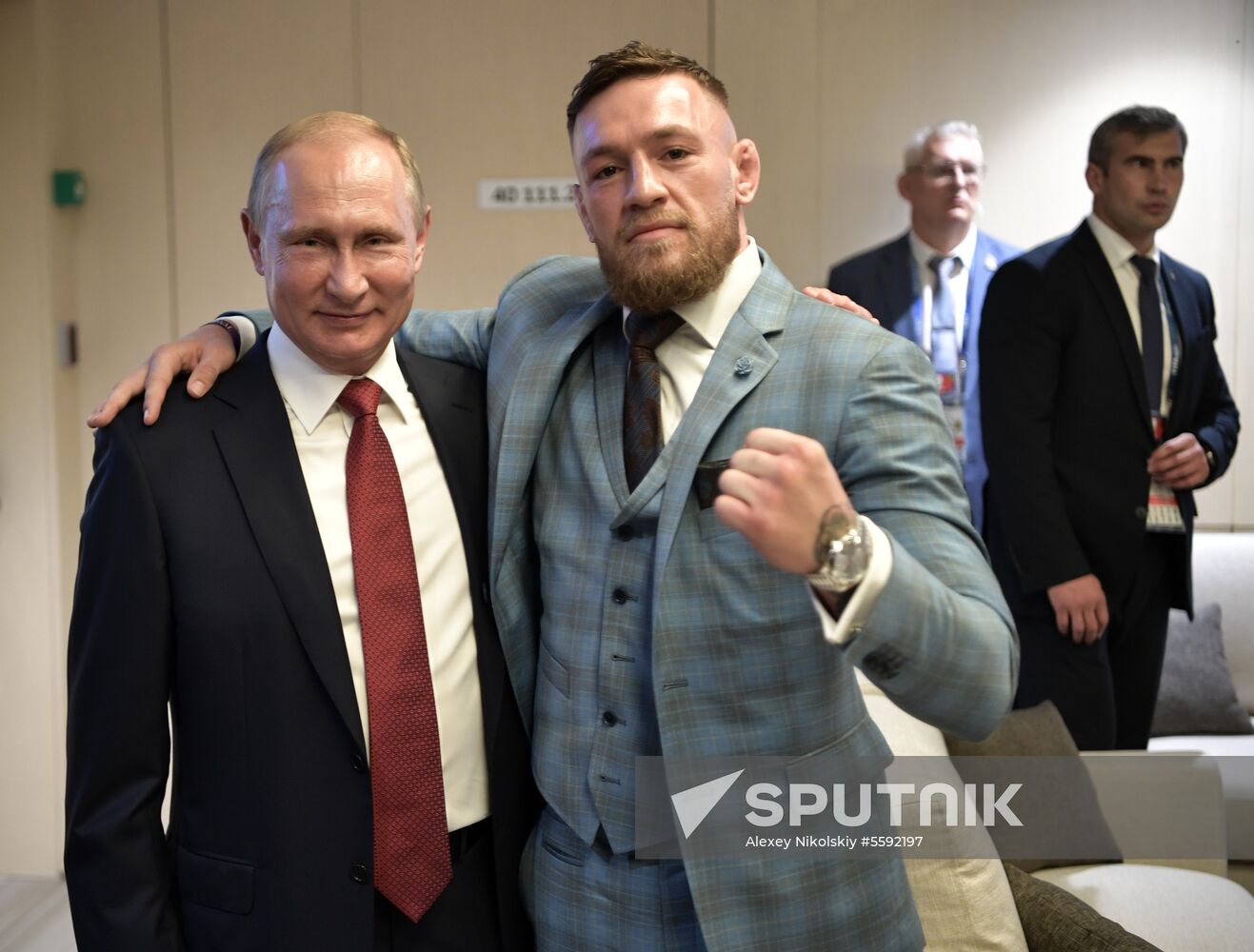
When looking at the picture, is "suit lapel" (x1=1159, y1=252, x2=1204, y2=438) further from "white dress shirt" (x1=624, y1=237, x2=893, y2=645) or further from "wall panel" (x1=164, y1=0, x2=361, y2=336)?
"wall panel" (x1=164, y1=0, x2=361, y2=336)

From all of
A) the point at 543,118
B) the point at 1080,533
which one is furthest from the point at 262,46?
the point at 1080,533

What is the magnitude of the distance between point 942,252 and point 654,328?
2.77 m

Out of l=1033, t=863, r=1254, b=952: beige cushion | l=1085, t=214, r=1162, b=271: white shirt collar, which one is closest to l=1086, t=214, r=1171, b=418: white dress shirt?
l=1085, t=214, r=1162, b=271: white shirt collar

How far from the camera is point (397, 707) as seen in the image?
5.26 ft

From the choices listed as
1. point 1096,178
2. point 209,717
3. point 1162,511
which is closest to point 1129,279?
point 1096,178

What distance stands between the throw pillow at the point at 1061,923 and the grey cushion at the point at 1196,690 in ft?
6.12

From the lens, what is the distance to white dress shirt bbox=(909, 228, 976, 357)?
4.02m

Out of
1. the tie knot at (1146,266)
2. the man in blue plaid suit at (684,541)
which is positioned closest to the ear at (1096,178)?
the tie knot at (1146,266)

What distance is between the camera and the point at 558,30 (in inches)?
174

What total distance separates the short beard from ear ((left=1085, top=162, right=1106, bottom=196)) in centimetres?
233

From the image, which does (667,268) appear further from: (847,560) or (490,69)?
(490,69)

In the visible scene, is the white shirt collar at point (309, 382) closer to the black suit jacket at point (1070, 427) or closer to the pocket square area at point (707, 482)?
the pocket square area at point (707, 482)

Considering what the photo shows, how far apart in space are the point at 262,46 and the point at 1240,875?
418cm

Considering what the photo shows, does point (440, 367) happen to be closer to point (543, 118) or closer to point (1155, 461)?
point (1155, 461)
